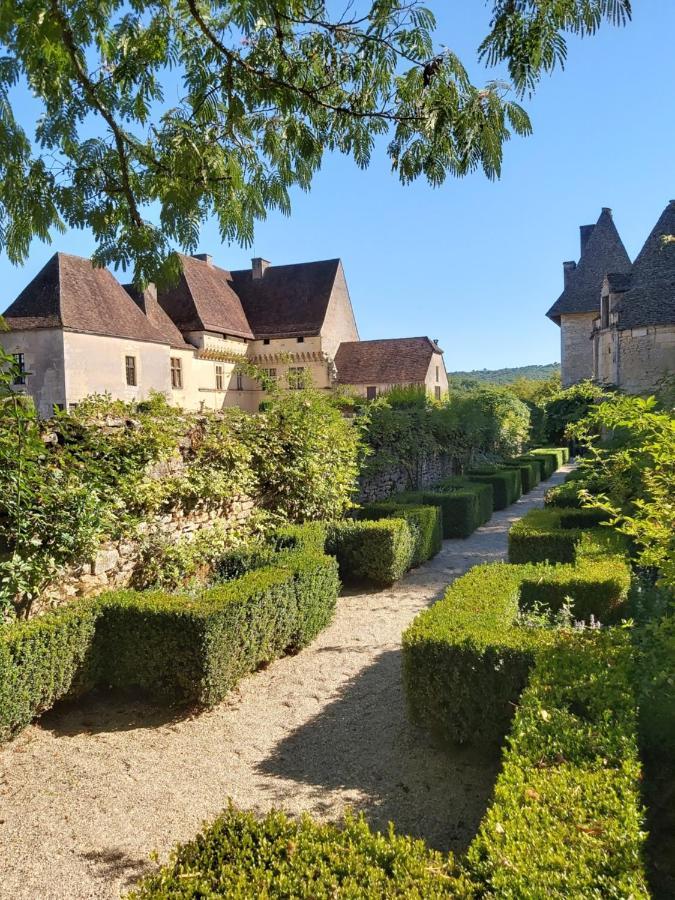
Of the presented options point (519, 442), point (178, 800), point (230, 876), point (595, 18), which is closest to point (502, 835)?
point (230, 876)

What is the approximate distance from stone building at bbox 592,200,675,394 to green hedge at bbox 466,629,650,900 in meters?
20.0

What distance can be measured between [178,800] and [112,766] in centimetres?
73

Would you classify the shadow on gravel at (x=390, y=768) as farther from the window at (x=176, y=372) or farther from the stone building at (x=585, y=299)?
the stone building at (x=585, y=299)

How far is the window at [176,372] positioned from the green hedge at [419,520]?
62.1ft

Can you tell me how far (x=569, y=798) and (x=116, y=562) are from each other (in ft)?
16.2

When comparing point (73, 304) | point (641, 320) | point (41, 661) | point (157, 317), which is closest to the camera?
point (41, 661)

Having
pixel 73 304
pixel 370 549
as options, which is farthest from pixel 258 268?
pixel 370 549

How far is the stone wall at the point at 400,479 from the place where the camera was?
1330 cm

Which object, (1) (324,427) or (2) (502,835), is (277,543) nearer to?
(1) (324,427)

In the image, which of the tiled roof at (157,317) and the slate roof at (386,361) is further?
the slate roof at (386,361)

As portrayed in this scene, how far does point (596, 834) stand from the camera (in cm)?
241

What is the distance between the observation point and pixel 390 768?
432 cm

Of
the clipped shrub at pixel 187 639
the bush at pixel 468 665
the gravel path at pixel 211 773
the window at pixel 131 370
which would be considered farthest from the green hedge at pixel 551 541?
the window at pixel 131 370

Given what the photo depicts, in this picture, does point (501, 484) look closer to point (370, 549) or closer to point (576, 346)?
point (370, 549)
